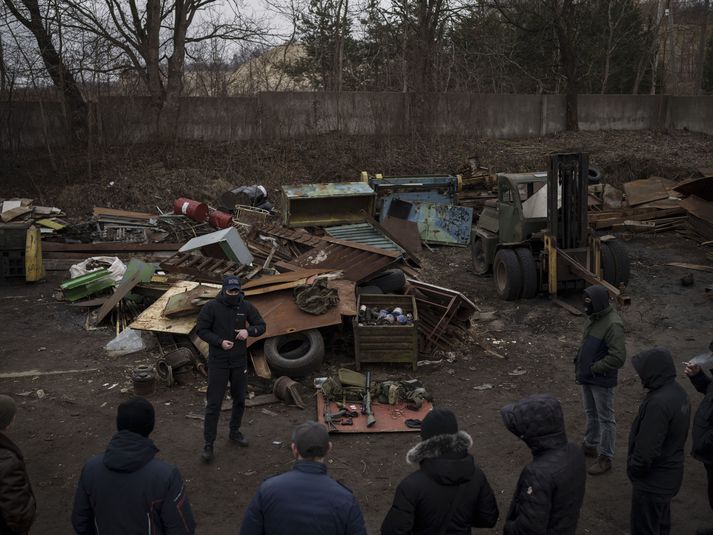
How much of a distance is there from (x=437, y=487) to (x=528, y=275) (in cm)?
891

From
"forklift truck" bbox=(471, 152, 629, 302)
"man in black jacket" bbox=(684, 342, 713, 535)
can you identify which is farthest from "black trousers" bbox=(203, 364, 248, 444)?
"forklift truck" bbox=(471, 152, 629, 302)

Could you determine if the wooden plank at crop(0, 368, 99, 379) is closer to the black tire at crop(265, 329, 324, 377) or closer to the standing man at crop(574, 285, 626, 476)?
the black tire at crop(265, 329, 324, 377)

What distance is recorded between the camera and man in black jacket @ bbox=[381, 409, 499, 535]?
11.0ft

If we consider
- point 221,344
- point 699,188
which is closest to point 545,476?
point 221,344

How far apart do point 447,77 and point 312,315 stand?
18148 millimetres

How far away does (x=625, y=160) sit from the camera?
70.2 ft

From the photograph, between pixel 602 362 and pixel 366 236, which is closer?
pixel 602 362

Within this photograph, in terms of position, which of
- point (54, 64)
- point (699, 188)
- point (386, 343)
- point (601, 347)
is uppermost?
point (54, 64)

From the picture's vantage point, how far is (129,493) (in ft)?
11.2

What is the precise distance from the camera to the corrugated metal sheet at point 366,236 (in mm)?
13308

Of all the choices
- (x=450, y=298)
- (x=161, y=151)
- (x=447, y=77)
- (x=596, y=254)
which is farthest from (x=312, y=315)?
(x=447, y=77)

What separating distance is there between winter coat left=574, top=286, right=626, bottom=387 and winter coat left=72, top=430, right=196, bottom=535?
3898mm

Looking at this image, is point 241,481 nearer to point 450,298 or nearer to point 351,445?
point 351,445

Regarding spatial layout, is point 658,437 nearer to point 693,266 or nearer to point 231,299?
point 231,299
